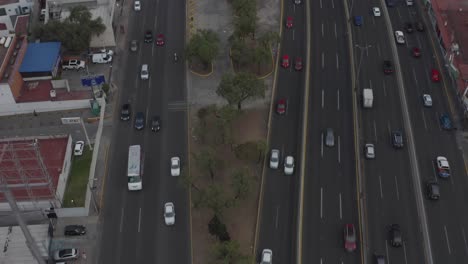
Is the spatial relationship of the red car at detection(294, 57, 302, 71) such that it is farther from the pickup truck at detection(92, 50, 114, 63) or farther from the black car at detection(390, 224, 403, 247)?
the black car at detection(390, 224, 403, 247)

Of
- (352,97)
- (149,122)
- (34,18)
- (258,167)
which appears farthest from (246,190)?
(34,18)

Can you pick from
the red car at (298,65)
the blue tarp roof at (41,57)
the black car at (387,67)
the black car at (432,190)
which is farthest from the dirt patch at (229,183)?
the blue tarp roof at (41,57)

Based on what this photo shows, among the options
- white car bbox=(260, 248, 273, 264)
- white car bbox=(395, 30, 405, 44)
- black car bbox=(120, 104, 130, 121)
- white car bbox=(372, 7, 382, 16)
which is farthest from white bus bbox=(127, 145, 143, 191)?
white car bbox=(372, 7, 382, 16)

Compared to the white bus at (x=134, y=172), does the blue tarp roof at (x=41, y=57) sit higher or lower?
higher

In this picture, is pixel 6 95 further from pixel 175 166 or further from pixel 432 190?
pixel 432 190

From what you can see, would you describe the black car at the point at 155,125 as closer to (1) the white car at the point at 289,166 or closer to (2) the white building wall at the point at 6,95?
(1) the white car at the point at 289,166

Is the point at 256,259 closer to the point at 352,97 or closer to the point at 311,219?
the point at 311,219
